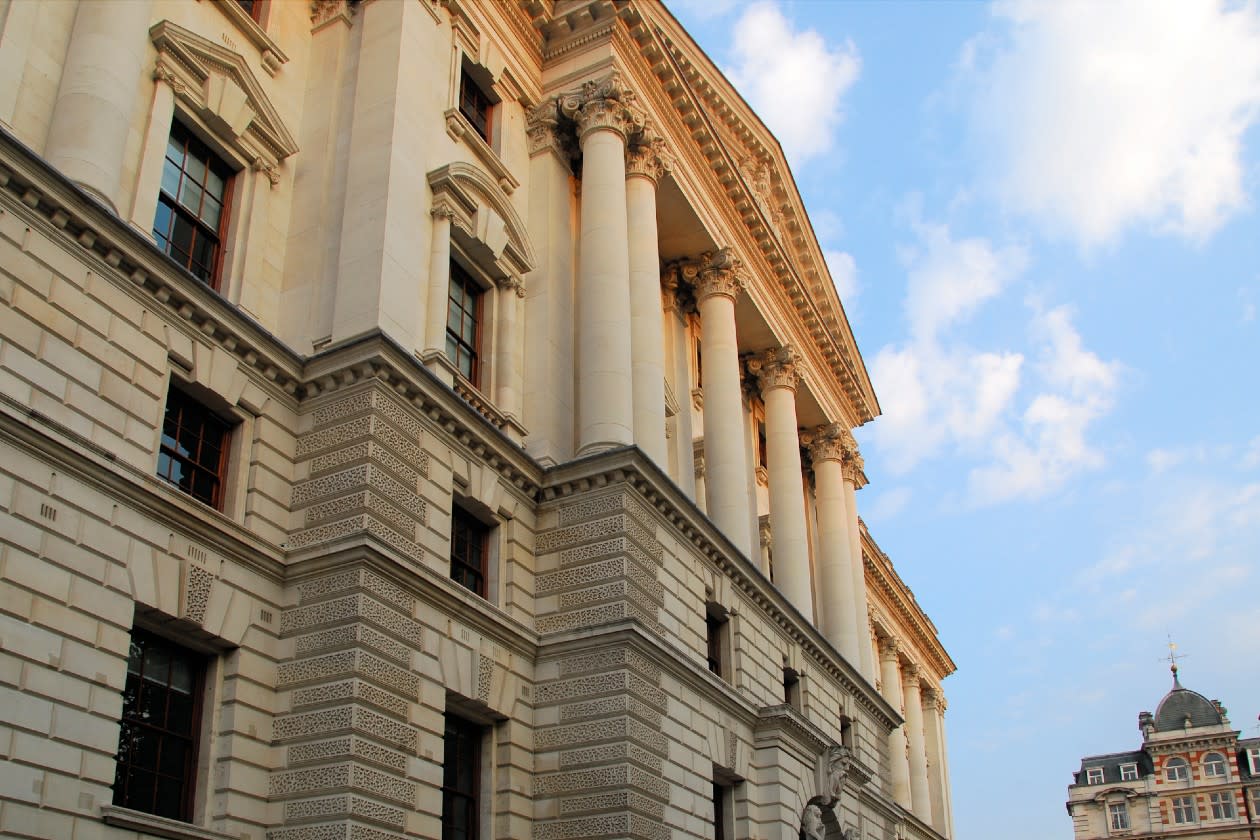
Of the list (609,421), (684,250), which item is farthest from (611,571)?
(684,250)

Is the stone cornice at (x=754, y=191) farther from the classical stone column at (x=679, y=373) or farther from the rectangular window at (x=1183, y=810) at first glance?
the rectangular window at (x=1183, y=810)

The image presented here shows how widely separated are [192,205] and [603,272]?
998 cm

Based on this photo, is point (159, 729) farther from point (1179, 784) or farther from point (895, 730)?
point (1179, 784)

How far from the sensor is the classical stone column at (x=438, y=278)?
971 inches

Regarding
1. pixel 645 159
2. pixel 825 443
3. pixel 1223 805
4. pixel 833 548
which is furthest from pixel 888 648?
pixel 1223 805

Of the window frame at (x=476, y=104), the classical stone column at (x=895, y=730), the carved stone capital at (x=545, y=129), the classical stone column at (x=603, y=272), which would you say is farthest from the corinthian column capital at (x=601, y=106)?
the classical stone column at (x=895, y=730)

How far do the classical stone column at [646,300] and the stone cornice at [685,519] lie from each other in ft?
4.84

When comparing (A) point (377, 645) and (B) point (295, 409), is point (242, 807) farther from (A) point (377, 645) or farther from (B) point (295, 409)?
(B) point (295, 409)

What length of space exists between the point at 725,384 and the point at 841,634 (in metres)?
10.5

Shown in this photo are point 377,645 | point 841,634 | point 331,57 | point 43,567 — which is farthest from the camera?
point 841,634

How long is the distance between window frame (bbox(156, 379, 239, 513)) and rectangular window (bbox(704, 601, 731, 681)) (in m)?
12.8

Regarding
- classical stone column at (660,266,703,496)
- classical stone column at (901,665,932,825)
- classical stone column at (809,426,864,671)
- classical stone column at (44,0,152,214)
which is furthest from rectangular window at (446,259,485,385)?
classical stone column at (901,665,932,825)

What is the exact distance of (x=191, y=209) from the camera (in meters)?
22.0

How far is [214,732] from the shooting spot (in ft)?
60.6
